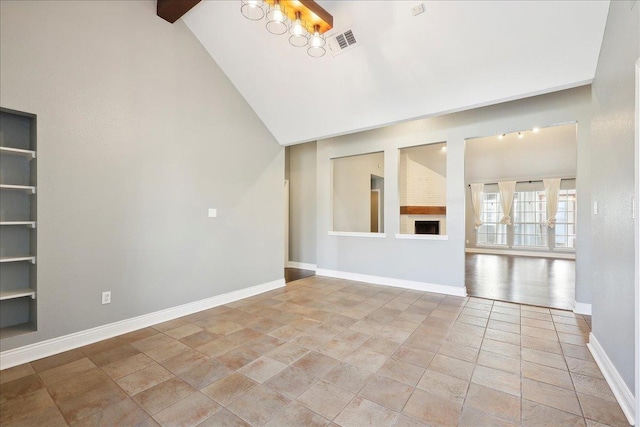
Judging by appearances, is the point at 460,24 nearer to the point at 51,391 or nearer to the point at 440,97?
the point at 440,97

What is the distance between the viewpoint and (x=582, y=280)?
353cm

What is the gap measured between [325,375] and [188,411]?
95 cm

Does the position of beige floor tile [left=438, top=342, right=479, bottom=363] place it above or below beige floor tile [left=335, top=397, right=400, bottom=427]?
below

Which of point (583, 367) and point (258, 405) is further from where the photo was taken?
point (583, 367)

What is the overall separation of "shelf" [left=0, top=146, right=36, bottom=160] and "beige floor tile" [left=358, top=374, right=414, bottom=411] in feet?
10.6

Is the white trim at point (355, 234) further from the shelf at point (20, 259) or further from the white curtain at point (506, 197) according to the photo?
the white curtain at point (506, 197)

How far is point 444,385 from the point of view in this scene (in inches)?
79.9

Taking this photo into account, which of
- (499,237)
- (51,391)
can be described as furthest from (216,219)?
(499,237)

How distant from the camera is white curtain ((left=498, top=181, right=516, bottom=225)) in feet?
28.6

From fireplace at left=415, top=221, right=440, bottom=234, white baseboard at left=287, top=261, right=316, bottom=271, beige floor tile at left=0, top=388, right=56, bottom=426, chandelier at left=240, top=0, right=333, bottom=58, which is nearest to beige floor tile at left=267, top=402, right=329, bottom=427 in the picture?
beige floor tile at left=0, top=388, right=56, bottom=426

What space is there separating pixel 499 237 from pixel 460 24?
8.34m

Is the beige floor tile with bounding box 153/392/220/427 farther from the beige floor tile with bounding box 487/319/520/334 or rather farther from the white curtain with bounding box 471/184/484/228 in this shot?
the white curtain with bounding box 471/184/484/228

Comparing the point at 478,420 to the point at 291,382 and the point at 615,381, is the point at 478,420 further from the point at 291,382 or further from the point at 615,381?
the point at 291,382

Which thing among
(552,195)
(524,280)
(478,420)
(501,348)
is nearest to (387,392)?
(478,420)
